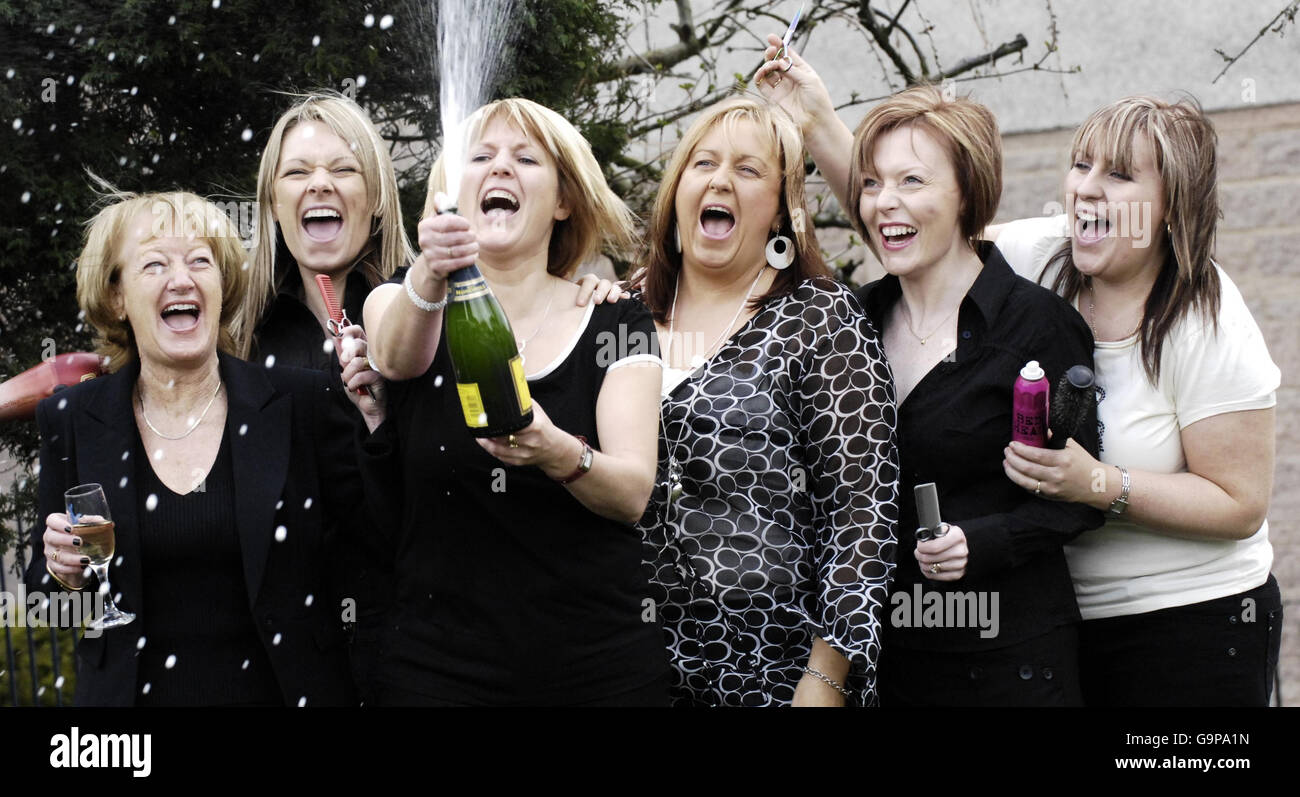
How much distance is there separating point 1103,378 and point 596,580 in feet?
4.70

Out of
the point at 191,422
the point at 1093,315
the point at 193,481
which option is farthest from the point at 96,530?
the point at 1093,315

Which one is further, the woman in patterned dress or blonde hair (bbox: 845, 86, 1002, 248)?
Answer: blonde hair (bbox: 845, 86, 1002, 248)

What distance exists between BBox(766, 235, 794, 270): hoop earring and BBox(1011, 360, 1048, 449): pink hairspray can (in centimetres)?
70

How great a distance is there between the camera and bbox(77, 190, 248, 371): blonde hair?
3412 mm

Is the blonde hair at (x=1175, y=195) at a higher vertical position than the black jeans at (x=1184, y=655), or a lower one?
higher

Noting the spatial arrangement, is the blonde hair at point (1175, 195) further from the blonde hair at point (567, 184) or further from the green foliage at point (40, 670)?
the green foliage at point (40, 670)

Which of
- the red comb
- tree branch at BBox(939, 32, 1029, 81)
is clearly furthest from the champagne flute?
tree branch at BBox(939, 32, 1029, 81)

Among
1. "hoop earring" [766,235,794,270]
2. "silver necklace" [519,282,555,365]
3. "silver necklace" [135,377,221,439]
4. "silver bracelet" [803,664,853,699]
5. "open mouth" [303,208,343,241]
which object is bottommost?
"silver bracelet" [803,664,853,699]

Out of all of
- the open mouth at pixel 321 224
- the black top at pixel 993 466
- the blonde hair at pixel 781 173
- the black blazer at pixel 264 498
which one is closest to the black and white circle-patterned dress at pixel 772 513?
the black top at pixel 993 466

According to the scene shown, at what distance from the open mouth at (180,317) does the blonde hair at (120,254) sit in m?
0.14

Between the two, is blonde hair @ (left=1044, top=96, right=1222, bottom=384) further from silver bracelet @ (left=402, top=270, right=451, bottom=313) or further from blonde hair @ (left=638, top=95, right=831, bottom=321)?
silver bracelet @ (left=402, top=270, right=451, bottom=313)

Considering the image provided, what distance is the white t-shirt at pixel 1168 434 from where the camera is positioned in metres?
3.35

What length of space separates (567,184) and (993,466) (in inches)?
48.3

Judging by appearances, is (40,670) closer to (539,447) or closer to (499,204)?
(499,204)
